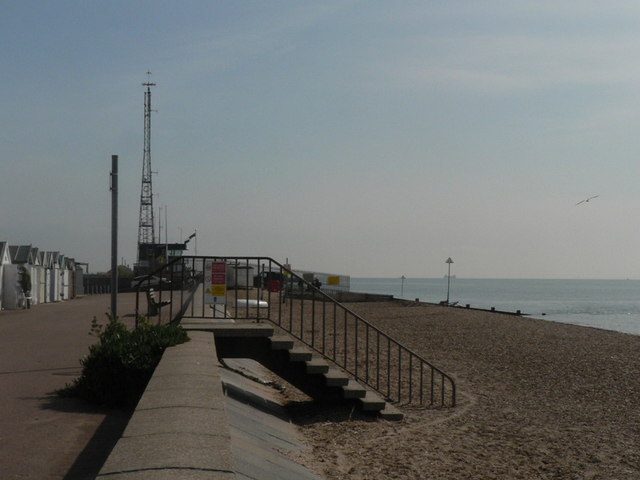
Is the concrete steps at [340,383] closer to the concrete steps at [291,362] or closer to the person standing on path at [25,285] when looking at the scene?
the concrete steps at [291,362]

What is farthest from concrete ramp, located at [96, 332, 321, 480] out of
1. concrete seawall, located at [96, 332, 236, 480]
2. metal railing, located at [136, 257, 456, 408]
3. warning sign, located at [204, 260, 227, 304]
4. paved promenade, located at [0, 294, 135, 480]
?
metal railing, located at [136, 257, 456, 408]

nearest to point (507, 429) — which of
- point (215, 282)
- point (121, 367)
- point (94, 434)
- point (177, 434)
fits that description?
point (215, 282)

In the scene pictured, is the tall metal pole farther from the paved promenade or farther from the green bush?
the green bush

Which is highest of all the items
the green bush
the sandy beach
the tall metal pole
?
the tall metal pole

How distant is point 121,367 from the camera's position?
11.4 m

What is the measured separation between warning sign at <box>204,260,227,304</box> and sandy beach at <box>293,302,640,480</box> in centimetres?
233

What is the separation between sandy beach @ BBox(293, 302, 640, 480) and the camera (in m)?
10.5

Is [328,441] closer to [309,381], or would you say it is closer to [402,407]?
[309,381]

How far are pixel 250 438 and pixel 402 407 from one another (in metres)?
6.01

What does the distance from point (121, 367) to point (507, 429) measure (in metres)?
5.73

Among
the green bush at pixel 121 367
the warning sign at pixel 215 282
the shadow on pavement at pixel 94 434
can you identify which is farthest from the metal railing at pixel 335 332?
the shadow on pavement at pixel 94 434

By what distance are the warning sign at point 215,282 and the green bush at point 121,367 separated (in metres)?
2.10

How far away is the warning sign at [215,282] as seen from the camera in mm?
14289

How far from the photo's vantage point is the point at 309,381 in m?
13.8
